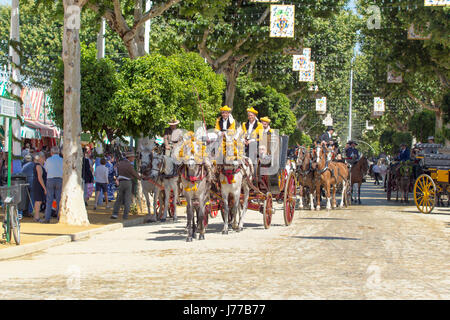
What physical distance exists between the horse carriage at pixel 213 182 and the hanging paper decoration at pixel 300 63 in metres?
23.3

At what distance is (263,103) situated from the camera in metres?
57.1

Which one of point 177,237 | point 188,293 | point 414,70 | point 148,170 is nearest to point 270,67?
point 414,70

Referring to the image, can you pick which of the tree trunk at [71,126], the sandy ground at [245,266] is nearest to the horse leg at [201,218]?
the sandy ground at [245,266]

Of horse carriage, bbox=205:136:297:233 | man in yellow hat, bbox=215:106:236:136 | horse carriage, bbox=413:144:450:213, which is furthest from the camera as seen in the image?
Result: horse carriage, bbox=413:144:450:213

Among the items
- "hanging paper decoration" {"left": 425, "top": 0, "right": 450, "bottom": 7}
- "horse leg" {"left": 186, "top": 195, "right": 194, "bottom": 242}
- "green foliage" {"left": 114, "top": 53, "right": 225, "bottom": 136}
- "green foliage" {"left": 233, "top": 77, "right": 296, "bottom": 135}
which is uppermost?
"hanging paper decoration" {"left": 425, "top": 0, "right": 450, "bottom": 7}

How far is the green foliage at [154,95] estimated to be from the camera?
21.5 metres

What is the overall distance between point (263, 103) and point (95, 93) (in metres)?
36.4

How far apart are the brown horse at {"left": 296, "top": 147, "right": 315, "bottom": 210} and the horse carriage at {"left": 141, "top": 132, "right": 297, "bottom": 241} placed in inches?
217

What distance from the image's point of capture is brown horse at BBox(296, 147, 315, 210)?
83.7 ft

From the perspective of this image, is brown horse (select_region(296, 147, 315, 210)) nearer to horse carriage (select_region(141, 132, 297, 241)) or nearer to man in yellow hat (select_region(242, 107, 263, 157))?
horse carriage (select_region(141, 132, 297, 241))

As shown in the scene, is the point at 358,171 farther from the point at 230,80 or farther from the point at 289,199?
the point at 289,199

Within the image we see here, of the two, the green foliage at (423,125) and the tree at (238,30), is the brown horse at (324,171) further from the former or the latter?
the green foliage at (423,125)

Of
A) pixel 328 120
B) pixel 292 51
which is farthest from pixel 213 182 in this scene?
pixel 328 120

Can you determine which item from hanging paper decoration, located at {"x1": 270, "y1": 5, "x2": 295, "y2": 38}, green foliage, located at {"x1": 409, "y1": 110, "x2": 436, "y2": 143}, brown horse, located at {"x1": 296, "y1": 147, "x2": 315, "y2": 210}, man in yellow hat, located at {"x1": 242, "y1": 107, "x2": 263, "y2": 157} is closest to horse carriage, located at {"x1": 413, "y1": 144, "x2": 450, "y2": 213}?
brown horse, located at {"x1": 296, "y1": 147, "x2": 315, "y2": 210}
